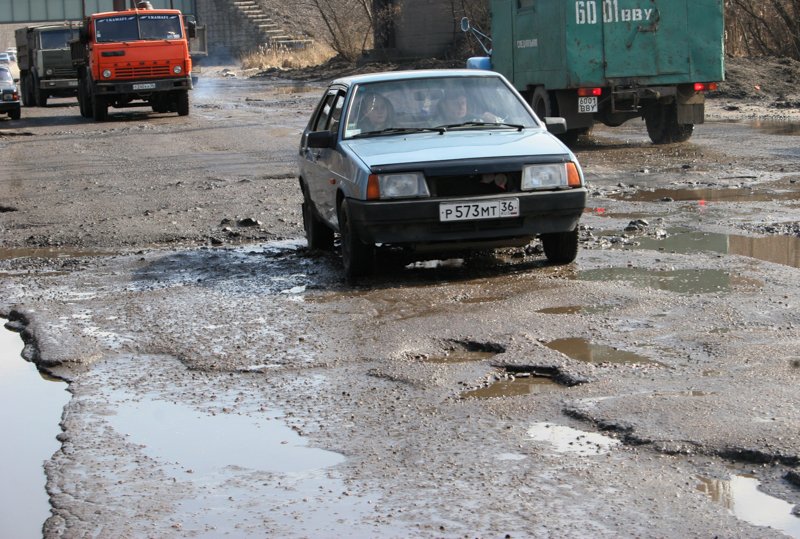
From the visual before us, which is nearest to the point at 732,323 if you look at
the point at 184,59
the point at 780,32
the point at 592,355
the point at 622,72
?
the point at 592,355

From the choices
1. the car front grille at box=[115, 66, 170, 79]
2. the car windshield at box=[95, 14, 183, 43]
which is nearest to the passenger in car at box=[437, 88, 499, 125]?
the car front grille at box=[115, 66, 170, 79]

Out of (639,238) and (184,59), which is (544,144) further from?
(184,59)

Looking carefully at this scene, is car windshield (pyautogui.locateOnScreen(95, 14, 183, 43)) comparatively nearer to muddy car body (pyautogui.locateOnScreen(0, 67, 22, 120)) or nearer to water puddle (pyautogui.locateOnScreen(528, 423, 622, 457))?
muddy car body (pyautogui.locateOnScreen(0, 67, 22, 120))

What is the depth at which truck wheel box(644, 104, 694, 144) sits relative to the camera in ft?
59.4

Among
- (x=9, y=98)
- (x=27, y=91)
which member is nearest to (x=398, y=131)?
(x=9, y=98)

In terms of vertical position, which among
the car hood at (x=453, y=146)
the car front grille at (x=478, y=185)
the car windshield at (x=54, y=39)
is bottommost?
the car front grille at (x=478, y=185)

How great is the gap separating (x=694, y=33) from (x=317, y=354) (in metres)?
12.7

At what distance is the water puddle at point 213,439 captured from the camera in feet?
15.5

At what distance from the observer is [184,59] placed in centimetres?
2792

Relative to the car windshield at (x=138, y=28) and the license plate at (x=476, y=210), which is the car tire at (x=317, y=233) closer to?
the license plate at (x=476, y=210)

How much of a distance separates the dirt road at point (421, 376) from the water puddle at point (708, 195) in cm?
9

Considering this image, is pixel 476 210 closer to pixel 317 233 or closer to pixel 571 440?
pixel 317 233

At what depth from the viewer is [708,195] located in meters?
12.3

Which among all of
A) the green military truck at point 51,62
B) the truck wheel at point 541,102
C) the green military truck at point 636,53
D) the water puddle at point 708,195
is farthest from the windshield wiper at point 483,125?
the green military truck at point 51,62
